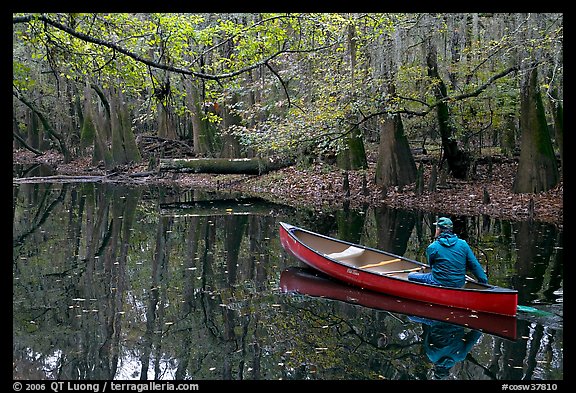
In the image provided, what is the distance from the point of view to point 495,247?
1235cm

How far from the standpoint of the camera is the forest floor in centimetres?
1655

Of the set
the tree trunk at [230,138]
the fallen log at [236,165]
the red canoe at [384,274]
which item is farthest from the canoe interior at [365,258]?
the tree trunk at [230,138]

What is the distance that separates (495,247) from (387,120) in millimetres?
8292

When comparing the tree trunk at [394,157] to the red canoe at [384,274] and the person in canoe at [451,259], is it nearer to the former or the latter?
the red canoe at [384,274]

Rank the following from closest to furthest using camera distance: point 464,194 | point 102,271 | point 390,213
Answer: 1. point 102,271
2. point 390,213
3. point 464,194

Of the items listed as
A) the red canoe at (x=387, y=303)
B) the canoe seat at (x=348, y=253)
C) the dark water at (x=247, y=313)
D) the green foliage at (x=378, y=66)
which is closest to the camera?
the dark water at (x=247, y=313)

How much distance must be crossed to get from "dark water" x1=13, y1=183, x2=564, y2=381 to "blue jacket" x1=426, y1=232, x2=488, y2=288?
536 mm

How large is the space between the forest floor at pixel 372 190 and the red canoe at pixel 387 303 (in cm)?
744

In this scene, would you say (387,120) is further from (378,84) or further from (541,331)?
(541,331)

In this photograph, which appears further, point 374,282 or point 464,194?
point 464,194

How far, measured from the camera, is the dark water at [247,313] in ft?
21.3
